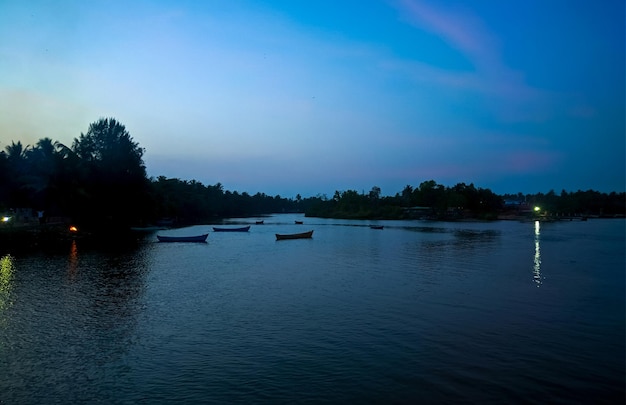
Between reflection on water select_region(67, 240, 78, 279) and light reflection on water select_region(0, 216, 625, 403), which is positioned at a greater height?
reflection on water select_region(67, 240, 78, 279)

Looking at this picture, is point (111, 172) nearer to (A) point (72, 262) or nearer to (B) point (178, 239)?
(B) point (178, 239)

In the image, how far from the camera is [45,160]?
59.5m

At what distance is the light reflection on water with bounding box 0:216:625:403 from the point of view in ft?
31.5

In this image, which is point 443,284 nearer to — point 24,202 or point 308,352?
point 308,352

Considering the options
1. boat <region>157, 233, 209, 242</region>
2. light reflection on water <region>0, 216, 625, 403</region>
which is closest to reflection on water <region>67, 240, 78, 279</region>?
light reflection on water <region>0, 216, 625, 403</region>

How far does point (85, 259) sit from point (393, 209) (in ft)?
383

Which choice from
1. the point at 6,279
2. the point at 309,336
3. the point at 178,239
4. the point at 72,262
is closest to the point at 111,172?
the point at 178,239

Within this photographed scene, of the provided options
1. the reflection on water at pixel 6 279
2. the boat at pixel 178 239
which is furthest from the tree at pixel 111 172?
the reflection on water at pixel 6 279

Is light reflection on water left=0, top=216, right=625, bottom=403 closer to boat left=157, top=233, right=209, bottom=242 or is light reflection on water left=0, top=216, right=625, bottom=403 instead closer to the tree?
boat left=157, top=233, right=209, bottom=242

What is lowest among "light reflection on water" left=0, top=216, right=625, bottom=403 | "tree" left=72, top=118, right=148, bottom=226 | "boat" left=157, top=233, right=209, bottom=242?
"light reflection on water" left=0, top=216, right=625, bottom=403

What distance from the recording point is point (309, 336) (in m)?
13.3

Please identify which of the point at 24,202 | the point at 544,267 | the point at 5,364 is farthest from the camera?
the point at 24,202

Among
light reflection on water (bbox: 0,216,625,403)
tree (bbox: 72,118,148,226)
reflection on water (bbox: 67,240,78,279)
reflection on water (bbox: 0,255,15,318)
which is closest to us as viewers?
light reflection on water (bbox: 0,216,625,403)

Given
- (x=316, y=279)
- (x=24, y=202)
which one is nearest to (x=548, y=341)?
(x=316, y=279)
